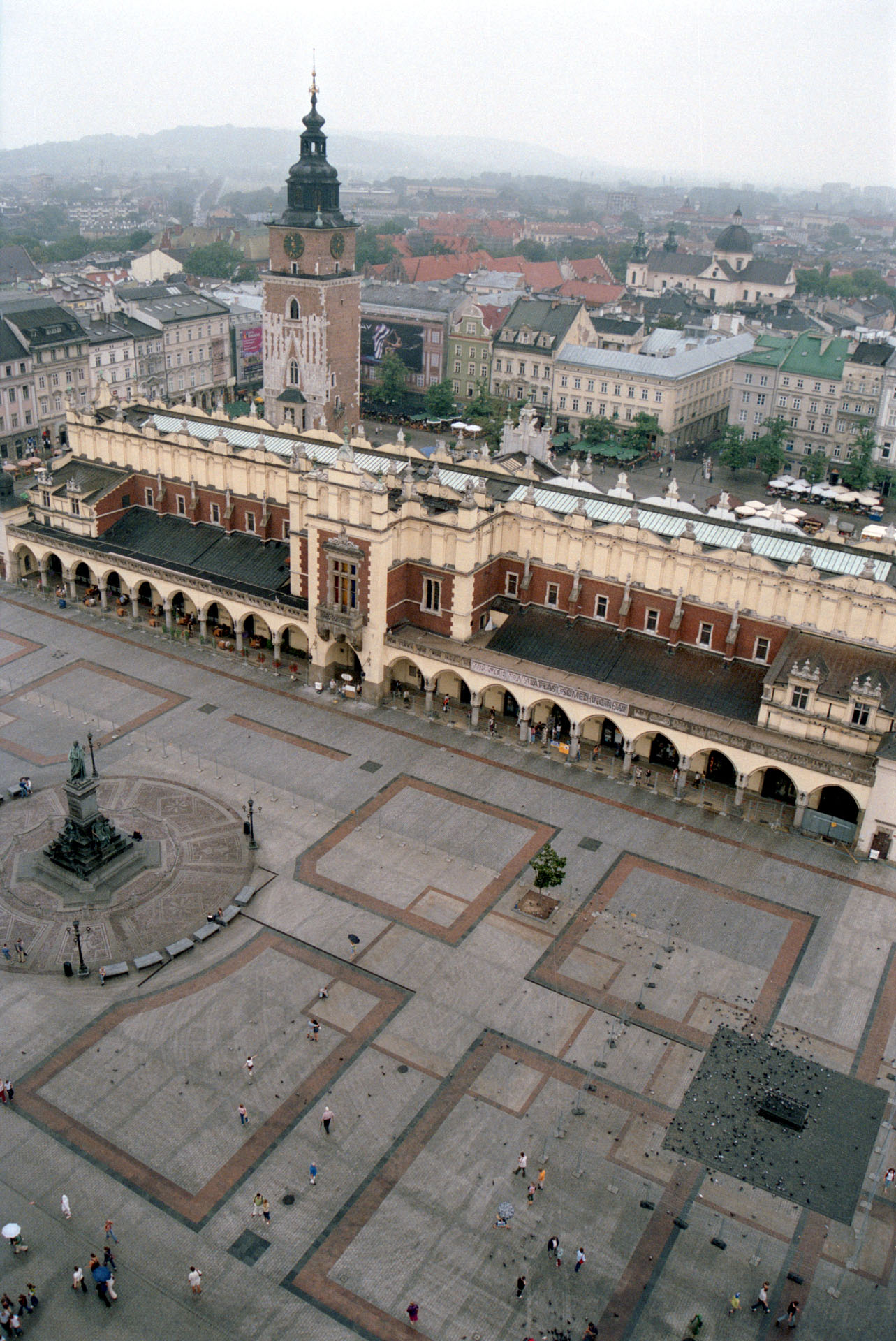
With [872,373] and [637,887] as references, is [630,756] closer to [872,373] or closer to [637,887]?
[637,887]

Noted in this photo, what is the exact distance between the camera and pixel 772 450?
138 meters

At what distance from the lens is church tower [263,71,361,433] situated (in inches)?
4806

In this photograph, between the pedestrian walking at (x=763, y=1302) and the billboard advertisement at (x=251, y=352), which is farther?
the billboard advertisement at (x=251, y=352)

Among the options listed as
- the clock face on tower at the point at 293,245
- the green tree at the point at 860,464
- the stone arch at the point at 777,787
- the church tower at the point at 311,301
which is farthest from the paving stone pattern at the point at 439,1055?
the green tree at the point at 860,464

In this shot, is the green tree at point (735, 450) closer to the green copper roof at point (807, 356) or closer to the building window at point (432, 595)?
the green copper roof at point (807, 356)

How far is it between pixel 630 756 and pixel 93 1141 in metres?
42.0

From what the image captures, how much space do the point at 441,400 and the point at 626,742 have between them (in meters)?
92.7

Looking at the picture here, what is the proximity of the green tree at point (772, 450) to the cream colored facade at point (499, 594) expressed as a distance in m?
62.8

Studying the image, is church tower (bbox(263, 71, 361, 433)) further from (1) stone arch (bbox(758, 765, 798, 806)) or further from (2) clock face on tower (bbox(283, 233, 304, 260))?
(1) stone arch (bbox(758, 765, 798, 806))

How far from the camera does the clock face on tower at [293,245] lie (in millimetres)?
122644

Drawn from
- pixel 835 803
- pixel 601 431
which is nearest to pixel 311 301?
pixel 601 431

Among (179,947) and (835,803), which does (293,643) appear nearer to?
(179,947)

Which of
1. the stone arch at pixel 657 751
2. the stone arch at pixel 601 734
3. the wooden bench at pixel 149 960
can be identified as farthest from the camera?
the stone arch at pixel 601 734

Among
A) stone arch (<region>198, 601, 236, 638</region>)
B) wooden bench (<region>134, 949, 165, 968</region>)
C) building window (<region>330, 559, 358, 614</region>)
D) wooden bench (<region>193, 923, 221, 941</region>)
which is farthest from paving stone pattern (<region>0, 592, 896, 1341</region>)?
stone arch (<region>198, 601, 236, 638</region>)
